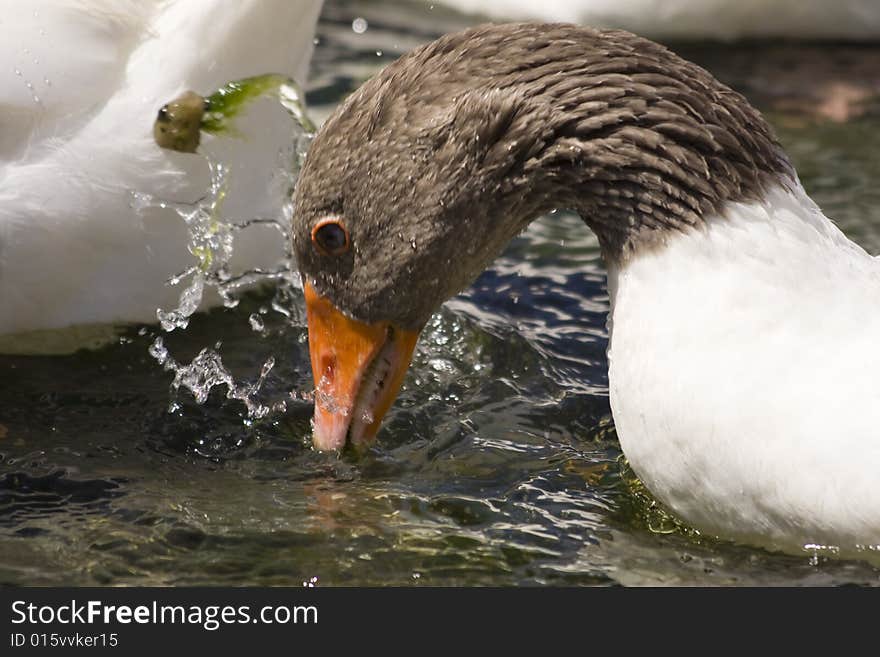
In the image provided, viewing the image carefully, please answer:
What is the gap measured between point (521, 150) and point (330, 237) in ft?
1.71

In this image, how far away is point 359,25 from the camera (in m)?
7.96

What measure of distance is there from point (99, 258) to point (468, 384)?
1.14m

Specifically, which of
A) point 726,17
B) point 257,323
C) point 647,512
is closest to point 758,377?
point 647,512

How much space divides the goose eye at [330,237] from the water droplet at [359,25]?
4349mm

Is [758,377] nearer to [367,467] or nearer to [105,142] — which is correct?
[367,467]

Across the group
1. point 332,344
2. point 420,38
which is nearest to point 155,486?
point 332,344

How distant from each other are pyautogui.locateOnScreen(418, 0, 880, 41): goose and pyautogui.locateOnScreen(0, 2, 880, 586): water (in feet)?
5.71

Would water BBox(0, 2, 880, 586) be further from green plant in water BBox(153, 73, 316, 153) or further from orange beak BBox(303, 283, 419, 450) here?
green plant in water BBox(153, 73, 316, 153)

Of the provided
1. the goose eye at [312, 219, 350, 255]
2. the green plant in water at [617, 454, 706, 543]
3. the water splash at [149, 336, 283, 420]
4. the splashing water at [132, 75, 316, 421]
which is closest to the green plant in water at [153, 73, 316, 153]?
the splashing water at [132, 75, 316, 421]

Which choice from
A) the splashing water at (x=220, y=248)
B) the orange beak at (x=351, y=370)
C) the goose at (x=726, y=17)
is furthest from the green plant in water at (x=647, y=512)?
the goose at (x=726, y=17)

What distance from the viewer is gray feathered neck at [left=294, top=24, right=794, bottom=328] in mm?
3439

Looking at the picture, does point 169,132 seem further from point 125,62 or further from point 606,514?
point 606,514

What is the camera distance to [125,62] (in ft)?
15.0

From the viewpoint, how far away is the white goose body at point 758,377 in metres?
3.23
